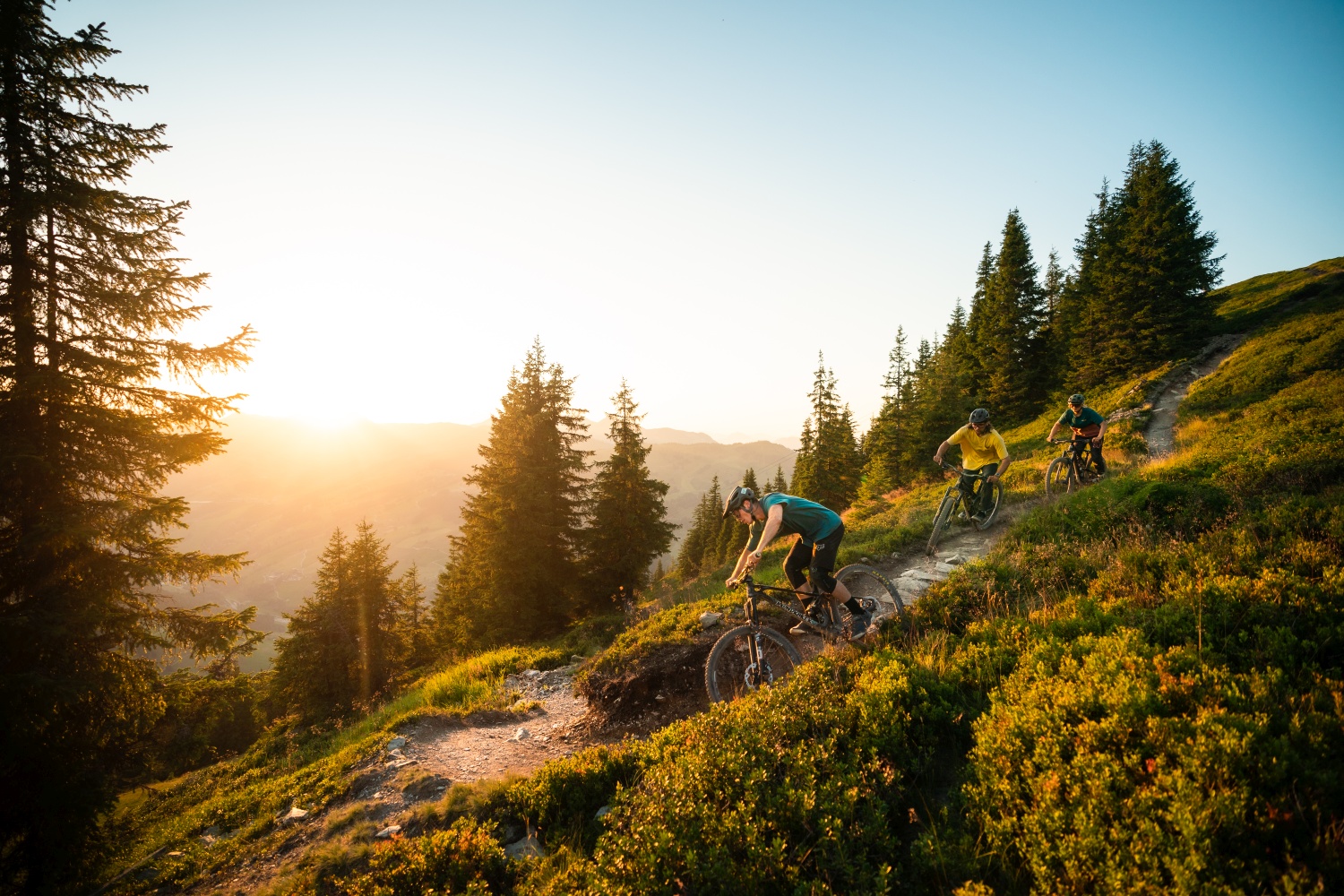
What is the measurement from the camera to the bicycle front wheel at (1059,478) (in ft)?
40.1

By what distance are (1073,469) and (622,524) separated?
17296 mm

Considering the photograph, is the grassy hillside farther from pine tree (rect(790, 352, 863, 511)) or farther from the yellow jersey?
pine tree (rect(790, 352, 863, 511))

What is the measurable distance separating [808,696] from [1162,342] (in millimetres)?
35311

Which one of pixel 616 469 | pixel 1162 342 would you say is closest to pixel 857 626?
pixel 616 469

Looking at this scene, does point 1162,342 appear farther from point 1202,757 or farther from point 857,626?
point 1202,757

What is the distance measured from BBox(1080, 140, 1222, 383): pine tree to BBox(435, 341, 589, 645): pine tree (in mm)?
31716

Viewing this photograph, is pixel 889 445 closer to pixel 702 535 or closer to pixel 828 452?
pixel 828 452

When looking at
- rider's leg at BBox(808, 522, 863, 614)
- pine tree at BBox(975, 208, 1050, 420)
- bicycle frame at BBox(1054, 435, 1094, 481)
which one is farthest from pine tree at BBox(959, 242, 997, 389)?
rider's leg at BBox(808, 522, 863, 614)

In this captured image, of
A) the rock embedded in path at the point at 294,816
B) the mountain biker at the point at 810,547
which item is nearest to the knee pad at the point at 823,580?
the mountain biker at the point at 810,547

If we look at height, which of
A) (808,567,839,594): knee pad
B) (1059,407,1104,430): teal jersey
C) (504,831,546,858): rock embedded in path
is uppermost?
(1059,407,1104,430): teal jersey

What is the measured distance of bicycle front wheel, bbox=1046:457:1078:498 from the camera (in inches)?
481

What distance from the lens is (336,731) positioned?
1636 cm

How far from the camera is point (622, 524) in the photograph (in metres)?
23.6

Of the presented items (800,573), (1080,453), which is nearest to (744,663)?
(800,573)
